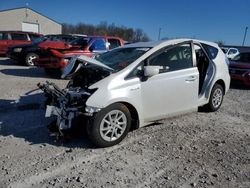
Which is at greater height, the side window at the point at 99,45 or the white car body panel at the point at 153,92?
the side window at the point at 99,45

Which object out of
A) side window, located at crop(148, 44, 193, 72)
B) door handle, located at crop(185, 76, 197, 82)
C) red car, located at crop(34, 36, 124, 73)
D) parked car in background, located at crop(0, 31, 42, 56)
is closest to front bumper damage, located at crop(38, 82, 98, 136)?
side window, located at crop(148, 44, 193, 72)

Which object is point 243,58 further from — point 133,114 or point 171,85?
point 133,114

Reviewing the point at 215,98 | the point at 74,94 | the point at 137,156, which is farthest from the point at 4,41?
the point at 137,156

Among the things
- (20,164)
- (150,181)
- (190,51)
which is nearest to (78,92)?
(20,164)

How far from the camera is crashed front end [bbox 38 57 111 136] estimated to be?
463 centimetres

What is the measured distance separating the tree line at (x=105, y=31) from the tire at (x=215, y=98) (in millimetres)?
44923

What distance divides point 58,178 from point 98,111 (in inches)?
47.1

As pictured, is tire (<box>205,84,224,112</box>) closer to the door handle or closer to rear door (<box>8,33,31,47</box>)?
the door handle

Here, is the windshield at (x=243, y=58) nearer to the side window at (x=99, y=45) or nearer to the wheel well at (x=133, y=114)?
the side window at (x=99, y=45)

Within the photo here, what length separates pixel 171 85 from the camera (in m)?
5.41

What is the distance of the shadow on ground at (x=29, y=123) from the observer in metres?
4.94

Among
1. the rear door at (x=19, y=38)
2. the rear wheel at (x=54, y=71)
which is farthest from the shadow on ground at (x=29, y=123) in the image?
the rear door at (x=19, y=38)

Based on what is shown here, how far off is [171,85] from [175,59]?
56 cm

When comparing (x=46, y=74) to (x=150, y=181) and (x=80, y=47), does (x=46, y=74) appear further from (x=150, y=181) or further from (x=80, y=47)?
(x=150, y=181)
